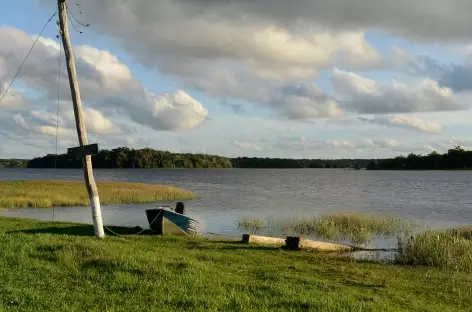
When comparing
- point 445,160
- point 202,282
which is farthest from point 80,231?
point 445,160

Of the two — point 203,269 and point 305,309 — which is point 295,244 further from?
point 305,309

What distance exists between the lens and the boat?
2155 cm

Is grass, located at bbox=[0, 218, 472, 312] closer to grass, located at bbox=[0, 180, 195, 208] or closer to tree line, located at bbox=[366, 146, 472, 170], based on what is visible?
grass, located at bbox=[0, 180, 195, 208]

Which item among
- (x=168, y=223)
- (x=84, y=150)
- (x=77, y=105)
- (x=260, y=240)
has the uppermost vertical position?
(x=77, y=105)

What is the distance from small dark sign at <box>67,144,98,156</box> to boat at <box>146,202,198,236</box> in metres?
5.81

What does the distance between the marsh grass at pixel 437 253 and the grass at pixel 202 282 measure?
1.39 m

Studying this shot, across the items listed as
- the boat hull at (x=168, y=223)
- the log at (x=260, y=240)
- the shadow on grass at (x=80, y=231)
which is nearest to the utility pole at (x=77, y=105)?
the shadow on grass at (x=80, y=231)

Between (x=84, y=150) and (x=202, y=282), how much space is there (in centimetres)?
795

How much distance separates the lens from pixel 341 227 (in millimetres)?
29062

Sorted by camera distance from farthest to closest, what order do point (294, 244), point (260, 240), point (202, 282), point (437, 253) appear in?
point (260, 240) < point (294, 244) < point (437, 253) < point (202, 282)

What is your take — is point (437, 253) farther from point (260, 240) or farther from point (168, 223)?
point (168, 223)

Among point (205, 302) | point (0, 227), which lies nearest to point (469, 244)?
point (205, 302)

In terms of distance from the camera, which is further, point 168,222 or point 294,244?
point 168,222

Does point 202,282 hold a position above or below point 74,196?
above
